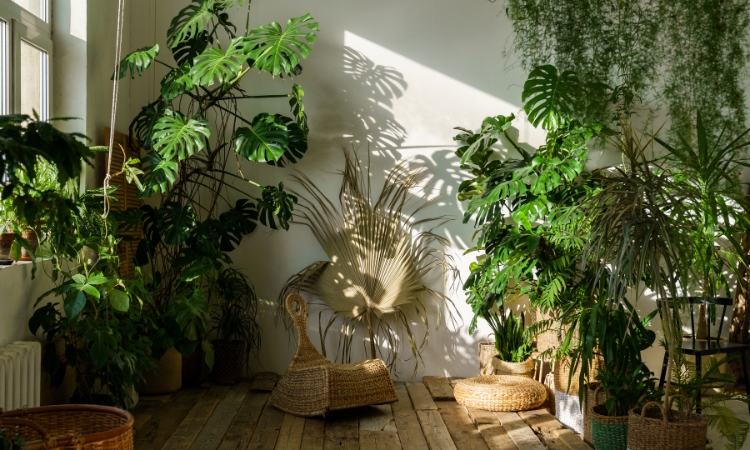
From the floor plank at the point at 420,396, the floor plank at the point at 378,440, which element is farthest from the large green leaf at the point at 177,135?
the floor plank at the point at 420,396

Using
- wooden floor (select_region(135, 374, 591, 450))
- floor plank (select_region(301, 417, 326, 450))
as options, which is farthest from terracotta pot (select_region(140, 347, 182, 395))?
floor plank (select_region(301, 417, 326, 450))

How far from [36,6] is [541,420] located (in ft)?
11.3

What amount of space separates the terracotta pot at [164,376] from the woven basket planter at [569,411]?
226cm

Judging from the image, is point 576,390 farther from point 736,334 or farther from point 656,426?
point 736,334

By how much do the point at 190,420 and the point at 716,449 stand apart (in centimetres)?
271

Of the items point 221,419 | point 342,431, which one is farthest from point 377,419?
point 221,419

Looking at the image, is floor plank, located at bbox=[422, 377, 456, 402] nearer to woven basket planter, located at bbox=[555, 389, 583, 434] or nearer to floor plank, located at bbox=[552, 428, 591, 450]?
woven basket planter, located at bbox=[555, 389, 583, 434]

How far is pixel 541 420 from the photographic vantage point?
3.93m

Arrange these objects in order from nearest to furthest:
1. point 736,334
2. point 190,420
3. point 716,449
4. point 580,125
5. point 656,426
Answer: point 656,426 < point 716,449 < point 190,420 < point 580,125 < point 736,334

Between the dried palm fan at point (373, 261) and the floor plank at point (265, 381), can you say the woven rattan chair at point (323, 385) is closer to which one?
the floor plank at point (265, 381)

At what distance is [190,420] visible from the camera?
3.83 m

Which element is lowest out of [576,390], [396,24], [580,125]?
[576,390]

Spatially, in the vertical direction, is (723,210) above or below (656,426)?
above

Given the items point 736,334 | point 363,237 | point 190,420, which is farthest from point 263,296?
point 736,334
